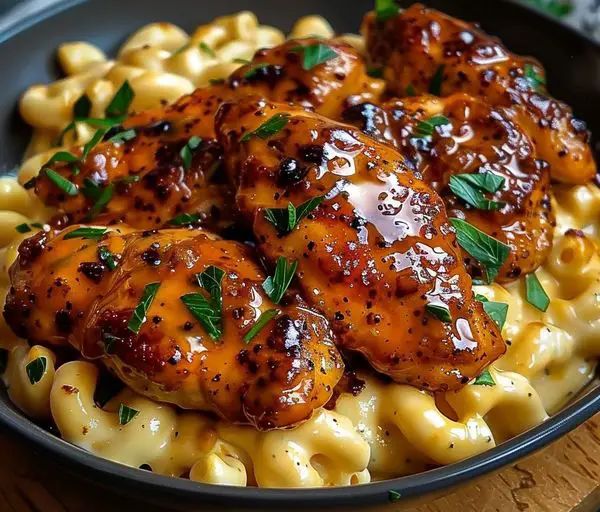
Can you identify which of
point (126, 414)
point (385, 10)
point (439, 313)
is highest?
point (385, 10)

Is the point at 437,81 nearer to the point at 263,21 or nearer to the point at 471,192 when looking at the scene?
the point at 471,192

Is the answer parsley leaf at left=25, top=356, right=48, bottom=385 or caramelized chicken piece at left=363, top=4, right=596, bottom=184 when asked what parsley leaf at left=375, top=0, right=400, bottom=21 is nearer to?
caramelized chicken piece at left=363, top=4, right=596, bottom=184

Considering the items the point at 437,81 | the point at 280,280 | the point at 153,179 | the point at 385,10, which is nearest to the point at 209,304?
the point at 280,280

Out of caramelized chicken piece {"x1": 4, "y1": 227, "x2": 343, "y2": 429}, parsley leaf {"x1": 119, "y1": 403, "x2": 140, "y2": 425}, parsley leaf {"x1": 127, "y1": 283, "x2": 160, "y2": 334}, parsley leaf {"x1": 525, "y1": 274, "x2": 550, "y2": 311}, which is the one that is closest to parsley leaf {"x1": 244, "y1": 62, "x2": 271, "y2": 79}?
caramelized chicken piece {"x1": 4, "y1": 227, "x2": 343, "y2": 429}

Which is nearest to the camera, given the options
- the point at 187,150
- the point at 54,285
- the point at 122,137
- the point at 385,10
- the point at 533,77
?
the point at 54,285

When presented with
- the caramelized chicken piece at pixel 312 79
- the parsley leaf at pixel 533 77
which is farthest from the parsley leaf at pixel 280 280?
the parsley leaf at pixel 533 77

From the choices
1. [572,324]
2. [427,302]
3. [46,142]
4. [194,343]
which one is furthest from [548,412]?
[46,142]

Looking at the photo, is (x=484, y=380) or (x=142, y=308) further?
(x=484, y=380)
